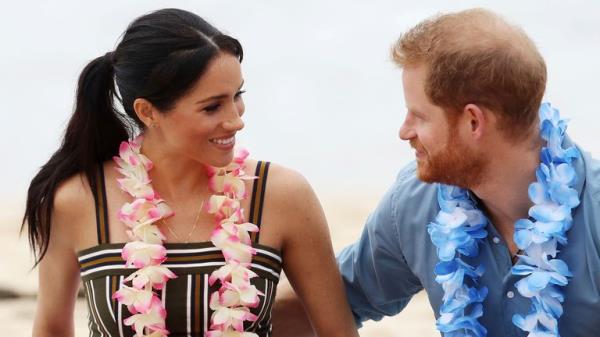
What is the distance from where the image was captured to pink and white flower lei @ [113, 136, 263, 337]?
3.03 metres

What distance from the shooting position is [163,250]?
3082mm

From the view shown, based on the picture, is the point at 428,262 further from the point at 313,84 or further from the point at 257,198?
the point at 313,84

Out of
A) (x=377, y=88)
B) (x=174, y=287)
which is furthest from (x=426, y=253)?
(x=377, y=88)

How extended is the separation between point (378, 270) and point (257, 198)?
39cm

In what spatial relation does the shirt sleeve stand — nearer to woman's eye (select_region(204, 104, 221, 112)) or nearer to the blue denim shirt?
the blue denim shirt

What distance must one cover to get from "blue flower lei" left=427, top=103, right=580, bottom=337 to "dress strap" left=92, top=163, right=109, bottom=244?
886 mm

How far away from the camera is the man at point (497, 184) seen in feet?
9.07

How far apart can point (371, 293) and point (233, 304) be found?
427mm

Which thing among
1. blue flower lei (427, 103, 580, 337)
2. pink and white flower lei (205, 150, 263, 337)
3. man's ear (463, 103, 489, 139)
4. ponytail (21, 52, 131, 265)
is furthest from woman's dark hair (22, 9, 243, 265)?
blue flower lei (427, 103, 580, 337)

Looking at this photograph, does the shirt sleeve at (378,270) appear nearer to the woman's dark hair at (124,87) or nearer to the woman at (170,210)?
the woman at (170,210)

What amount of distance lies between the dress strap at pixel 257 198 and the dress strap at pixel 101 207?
0.40 metres

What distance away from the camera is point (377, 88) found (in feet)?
33.9

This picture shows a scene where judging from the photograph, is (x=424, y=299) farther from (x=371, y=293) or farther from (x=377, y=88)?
(x=377, y=88)

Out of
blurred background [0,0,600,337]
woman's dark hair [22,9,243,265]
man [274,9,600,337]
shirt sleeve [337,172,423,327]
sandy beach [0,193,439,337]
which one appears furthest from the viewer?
blurred background [0,0,600,337]
